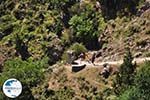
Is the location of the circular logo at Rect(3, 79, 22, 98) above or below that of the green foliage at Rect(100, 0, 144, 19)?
below

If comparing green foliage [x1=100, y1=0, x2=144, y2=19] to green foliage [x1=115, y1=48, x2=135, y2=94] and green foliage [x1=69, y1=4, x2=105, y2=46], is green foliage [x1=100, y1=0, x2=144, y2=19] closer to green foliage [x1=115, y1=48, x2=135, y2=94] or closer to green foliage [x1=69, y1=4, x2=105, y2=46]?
green foliage [x1=69, y1=4, x2=105, y2=46]

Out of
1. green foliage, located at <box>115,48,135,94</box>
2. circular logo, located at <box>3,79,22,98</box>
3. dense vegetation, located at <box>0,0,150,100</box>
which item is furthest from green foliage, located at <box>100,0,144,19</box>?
circular logo, located at <box>3,79,22,98</box>

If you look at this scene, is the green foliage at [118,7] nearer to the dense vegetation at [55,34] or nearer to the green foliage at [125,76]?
the dense vegetation at [55,34]

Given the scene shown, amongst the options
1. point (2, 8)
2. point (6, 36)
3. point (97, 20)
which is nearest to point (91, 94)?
point (97, 20)

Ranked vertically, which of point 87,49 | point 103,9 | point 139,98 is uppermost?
point 103,9

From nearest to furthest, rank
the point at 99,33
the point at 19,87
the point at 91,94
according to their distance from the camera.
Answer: the point at 19,87 → the point at 91,94 → the point at 99,33

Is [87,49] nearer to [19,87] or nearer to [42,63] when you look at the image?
[42,63]

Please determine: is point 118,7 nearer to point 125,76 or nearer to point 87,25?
point 87,25
